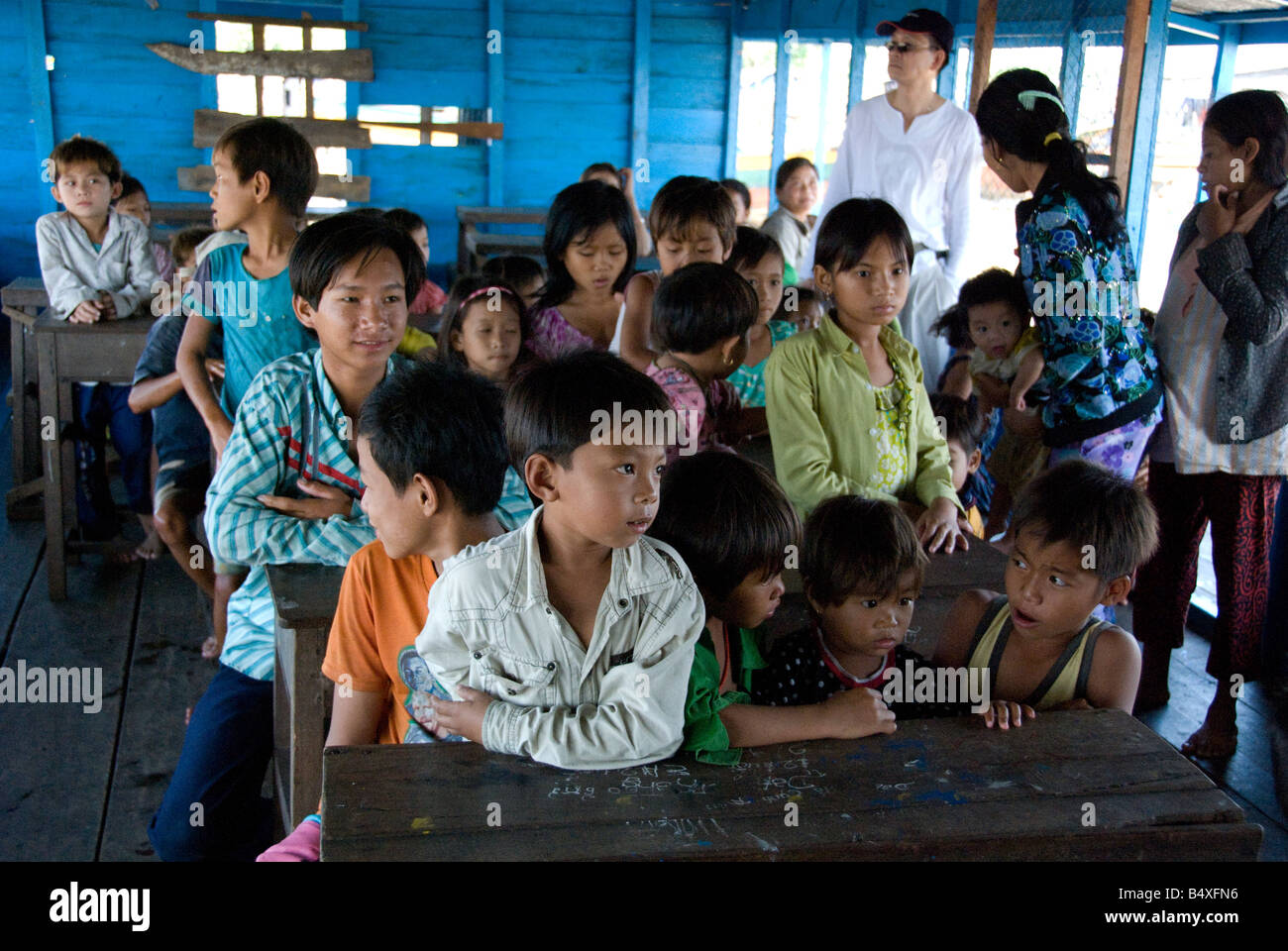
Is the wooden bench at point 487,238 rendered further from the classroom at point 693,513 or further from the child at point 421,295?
the classroom at point 693,513

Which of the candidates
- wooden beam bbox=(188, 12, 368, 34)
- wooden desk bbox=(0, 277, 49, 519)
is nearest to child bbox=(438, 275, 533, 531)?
wooden desk bbox=(0, 277, 49, 519)

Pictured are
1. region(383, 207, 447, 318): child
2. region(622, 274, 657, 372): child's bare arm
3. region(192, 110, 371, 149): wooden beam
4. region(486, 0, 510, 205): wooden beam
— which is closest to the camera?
region(622, 274, 657, 372): child's bare arm

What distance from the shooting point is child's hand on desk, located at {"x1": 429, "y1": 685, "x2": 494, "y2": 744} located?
4.60 feet

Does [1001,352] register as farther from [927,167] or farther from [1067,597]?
[1067,597]

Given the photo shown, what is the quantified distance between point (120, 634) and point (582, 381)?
9.94 feet

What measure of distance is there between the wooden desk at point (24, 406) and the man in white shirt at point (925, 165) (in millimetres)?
3398

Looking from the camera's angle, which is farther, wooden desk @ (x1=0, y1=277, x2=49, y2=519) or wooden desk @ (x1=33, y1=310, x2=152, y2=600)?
wooden desk @ (x1=0, y1=277, x2=49, y2=519)

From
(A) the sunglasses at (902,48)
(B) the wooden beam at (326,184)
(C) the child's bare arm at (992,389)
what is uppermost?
(A) the sunglasses at (902,48)

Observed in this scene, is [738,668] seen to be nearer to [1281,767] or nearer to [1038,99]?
[1281,767]

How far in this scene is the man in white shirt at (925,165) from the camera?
4285 mm

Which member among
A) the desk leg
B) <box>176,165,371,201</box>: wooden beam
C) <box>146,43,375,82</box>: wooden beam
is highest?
<box>146,43,375,82</box>: wooden beam

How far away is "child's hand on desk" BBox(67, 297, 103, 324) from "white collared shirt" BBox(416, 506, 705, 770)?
322 cm

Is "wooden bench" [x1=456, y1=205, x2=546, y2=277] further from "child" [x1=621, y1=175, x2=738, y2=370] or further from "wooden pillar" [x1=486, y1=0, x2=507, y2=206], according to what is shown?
"child" [x1=621, y1=175, x2=738, y2=370]

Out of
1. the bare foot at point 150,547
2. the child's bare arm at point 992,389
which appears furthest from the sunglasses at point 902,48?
the bare foot at point 150,547
